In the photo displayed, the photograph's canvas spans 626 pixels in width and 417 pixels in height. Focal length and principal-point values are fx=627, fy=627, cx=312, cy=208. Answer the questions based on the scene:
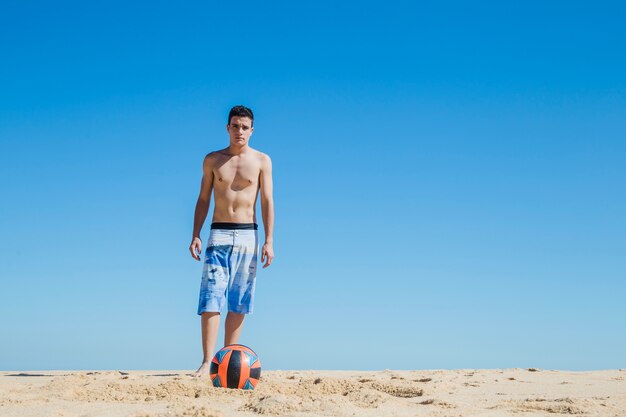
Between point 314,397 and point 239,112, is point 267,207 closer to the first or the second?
point 239,112

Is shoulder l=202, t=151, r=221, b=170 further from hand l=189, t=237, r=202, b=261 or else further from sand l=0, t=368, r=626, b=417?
sand l=0, t=368, r=626, b=417

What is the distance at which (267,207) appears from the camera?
7219 mm

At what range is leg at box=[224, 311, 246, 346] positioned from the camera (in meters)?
6.80

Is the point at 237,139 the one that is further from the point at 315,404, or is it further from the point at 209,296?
the point at 315,404

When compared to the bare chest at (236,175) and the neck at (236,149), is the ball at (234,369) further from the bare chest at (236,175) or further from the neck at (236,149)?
the neck at (236,149)

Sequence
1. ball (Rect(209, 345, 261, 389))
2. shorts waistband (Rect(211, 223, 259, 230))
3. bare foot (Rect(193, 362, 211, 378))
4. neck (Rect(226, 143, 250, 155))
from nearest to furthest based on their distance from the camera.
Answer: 1. ball (Rect(209, 345, 261, 389))
2. bare foot (Rect(193, 362, 211, 378))
3. shorts waistband (Rect(211, 223, 259, 230))
4. neck (Rect(226, 143, 250, 155))

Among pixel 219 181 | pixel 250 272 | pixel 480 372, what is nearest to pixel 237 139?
pixel 219 181

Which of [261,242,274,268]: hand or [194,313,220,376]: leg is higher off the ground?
[261,242,274,268]: hand

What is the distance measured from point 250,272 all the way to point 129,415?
2801mm

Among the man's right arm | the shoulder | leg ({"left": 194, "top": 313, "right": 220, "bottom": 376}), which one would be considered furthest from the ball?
the shoulder

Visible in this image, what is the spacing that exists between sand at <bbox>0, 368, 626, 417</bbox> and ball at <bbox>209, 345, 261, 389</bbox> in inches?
5.4

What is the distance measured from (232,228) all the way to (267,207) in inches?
21.8

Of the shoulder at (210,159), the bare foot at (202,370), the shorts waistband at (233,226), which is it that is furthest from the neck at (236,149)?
→ the bare foot at (202,370)

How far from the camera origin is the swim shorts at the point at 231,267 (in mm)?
6707
